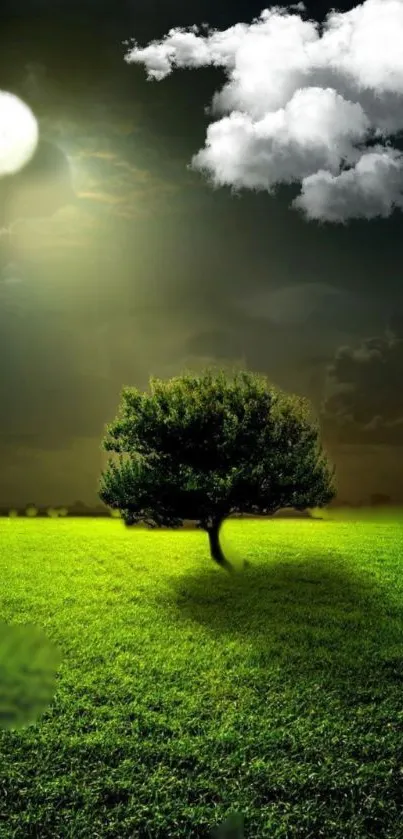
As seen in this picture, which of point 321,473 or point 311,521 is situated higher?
point 321,473

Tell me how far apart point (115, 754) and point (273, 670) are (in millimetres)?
5486

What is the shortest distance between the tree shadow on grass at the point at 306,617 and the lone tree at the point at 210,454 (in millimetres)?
3130

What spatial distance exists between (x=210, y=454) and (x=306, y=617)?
8796 mm

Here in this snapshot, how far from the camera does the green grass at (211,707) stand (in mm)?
11258

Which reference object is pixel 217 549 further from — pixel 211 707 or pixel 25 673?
pixel 211 707

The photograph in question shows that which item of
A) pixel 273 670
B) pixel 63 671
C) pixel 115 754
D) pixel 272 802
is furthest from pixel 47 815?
pixel 273 670

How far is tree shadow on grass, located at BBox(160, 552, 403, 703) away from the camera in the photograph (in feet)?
56.3

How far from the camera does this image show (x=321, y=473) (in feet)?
92.7

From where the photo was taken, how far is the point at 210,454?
27.6 metres

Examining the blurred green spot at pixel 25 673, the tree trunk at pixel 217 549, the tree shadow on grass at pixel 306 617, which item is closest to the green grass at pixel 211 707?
the tree shadow on grass at pixel 306 617

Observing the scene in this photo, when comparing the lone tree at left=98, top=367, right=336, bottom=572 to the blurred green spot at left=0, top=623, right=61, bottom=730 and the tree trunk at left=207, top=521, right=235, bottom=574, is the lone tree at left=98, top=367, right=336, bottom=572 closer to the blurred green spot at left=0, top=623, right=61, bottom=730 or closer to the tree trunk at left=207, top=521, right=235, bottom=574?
the tree trunk at left=207, top=521, right=235, bottom=574

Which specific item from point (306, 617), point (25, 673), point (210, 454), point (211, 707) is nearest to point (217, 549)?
point (210, 454)

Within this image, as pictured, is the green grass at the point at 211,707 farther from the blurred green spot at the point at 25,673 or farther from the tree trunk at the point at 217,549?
the tree trunk at the point at 217,549

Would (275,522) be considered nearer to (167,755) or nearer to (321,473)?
(321,473)
